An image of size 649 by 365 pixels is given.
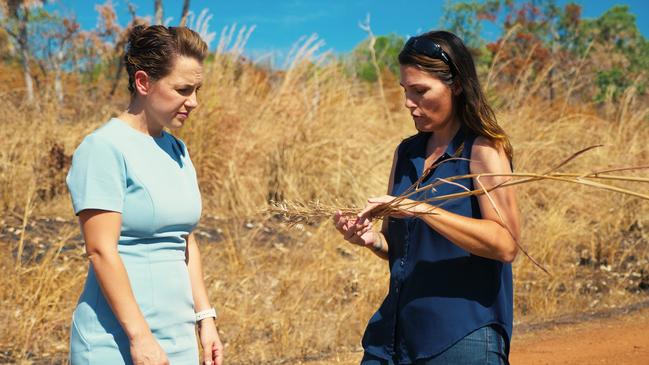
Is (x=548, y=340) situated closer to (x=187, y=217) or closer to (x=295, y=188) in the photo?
(x=295, y=188)

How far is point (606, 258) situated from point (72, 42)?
1180 centimetres

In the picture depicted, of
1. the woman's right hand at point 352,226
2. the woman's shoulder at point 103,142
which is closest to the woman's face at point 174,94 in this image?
the woman's shoulder at point 103,142

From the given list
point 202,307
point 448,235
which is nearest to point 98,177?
point 202,307

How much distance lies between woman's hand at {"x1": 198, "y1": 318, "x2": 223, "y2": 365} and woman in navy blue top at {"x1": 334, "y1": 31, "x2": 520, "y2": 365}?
468 millimetres

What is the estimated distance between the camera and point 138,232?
2074 mm

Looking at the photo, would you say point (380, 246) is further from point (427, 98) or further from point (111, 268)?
point (111, 268)

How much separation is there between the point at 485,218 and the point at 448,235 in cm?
15

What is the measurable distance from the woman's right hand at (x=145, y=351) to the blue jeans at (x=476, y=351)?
76 centimetres

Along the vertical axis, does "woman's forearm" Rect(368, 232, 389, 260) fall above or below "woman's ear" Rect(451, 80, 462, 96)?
below

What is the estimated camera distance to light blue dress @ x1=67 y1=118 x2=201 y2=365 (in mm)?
2010

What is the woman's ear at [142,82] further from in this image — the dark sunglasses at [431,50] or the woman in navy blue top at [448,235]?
the dark sunglasses at [431,50]

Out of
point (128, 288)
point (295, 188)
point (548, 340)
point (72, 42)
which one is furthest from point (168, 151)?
point (72, 42)

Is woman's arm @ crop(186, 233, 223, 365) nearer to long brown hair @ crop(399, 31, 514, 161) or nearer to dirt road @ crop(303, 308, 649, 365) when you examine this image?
long brown hair @ crop(399, 31, 514, 161)

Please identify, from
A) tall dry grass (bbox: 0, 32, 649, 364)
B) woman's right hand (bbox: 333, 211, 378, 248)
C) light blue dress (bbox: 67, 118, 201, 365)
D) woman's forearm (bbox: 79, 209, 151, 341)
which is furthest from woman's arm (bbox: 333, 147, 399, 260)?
tall dry grass (bbox: 0, 32, 649, 364)
